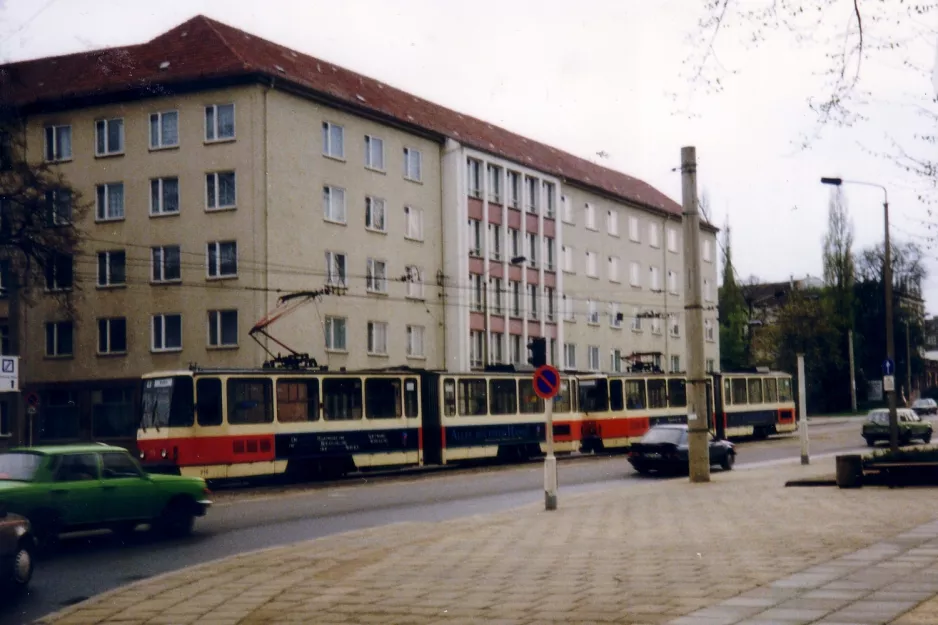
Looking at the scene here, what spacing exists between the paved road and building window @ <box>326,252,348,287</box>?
48.3 feet

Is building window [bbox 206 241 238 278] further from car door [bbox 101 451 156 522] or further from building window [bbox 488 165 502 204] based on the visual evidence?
car door [bbox 101 451 156 522]

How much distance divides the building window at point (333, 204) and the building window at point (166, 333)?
23.5ft

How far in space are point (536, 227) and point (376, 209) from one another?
14239mm

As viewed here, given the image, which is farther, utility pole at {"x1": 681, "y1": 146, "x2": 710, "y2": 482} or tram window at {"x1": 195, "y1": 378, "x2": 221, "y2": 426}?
tram window at {"x1": 195, "y1": 378, "x2": 221, "y2": 426}

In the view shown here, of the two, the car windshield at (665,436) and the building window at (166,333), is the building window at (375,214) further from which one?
the car windshield at (665,436)

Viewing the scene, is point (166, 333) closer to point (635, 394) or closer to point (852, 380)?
point (635, 394)

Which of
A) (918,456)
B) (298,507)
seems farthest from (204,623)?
(918,456)

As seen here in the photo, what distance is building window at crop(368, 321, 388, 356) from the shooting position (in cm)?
5094

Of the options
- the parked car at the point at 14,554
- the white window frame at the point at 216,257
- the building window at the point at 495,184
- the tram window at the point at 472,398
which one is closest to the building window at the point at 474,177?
the building window at the point at 495,184

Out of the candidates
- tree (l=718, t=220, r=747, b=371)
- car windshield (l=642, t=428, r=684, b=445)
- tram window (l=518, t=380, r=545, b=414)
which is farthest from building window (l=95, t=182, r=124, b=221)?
tree (l=718, t=220, r=747, b=371)

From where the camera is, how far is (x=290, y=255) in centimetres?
4650

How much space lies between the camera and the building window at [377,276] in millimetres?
51156

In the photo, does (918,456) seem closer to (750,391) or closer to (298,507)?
(298,507)

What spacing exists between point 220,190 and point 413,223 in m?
10.7
